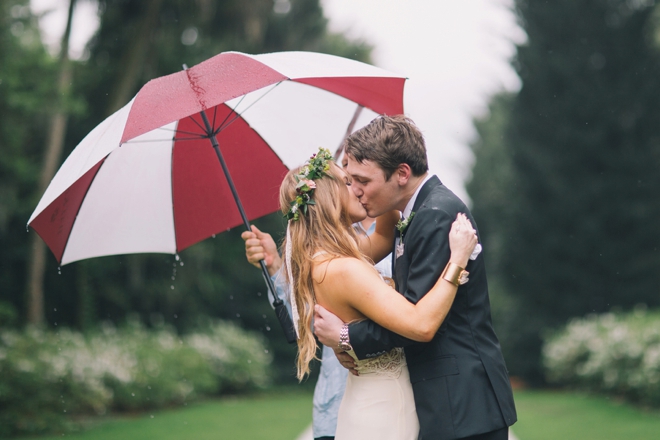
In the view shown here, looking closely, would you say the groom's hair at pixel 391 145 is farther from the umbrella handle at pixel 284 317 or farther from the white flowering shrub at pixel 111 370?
the white flowering shrub at pixel 111 370

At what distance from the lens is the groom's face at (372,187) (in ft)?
10.3

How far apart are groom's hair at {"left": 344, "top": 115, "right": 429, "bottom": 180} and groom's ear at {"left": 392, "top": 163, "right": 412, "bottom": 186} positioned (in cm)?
2

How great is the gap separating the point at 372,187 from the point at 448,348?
0.79 metres

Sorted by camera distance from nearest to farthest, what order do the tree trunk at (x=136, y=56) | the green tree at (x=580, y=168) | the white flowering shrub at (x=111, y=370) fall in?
the white flowering shrub at (x=111, y=370), the tree trunk at (x=136, y=56), the green tree at (x=580, y=168)

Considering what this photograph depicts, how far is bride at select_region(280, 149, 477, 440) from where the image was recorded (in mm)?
2990

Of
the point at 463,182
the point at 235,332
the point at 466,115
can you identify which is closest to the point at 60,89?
the point at 235,332

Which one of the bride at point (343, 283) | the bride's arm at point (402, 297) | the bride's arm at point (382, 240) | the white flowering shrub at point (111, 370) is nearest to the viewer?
the bride's arm at point (402, 297)

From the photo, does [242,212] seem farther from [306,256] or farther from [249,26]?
[249,26]

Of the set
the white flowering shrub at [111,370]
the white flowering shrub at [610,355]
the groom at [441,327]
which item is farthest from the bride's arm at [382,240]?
the white flowering shrub at [610,355]

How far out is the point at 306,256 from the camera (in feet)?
10.5

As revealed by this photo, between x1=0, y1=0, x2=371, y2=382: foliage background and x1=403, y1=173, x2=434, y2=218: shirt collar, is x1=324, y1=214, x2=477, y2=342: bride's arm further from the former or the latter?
x1=0, y1=0, x2=371, y2=382: foliage background

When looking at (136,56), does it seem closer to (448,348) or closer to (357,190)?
(357,190)

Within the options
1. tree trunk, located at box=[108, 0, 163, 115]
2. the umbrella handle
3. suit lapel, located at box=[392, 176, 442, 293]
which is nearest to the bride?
suit lapel, located at box=[392, 176, 442, 293]

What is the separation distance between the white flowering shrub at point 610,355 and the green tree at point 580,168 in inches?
37.8
